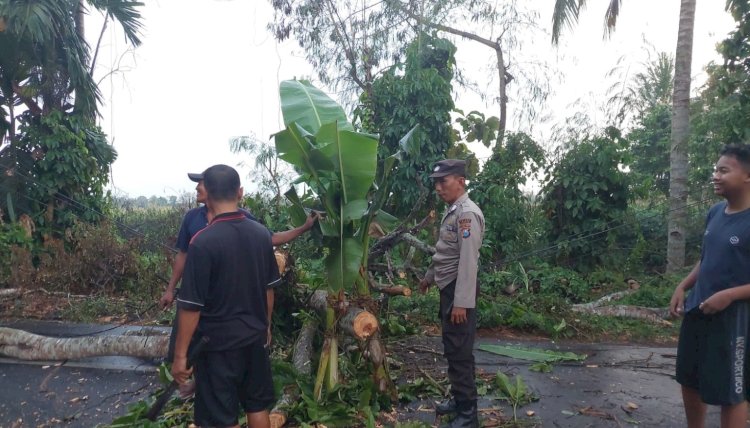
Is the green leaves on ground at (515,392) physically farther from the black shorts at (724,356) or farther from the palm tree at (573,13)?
the palm tree at (573,13)

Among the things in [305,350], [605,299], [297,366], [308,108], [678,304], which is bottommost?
[297,366]

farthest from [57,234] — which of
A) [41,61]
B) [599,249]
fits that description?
[599,249]

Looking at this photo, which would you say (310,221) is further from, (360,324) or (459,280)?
(459,280)

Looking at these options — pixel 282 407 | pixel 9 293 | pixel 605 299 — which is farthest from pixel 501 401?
pixel 9 293

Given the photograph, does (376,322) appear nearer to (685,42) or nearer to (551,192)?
(551,192)

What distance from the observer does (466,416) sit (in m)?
3.71

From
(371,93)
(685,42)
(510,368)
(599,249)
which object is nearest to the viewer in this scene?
(510,368)

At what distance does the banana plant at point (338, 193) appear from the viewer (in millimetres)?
3943

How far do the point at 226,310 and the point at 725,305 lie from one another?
258 centimetres

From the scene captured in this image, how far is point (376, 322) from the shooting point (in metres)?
4.08

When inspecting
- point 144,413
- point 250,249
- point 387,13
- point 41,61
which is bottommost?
point 144,413

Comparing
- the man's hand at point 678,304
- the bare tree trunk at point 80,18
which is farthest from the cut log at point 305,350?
the bare tree trunk at point 80,18

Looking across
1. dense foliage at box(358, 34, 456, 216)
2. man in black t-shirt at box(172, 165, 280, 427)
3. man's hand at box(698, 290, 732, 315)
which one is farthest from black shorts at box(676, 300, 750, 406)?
dense foliage at box(358, 34, 456, 216)

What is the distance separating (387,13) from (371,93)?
2.59m
